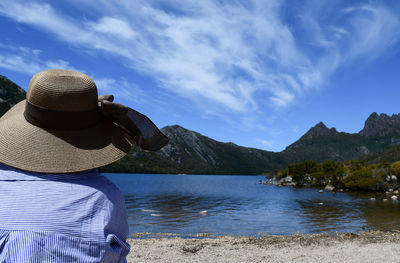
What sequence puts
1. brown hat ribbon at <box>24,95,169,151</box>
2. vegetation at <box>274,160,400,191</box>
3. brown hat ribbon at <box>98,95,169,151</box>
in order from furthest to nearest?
vegetation at <box>274,160,400,191</box> < brown hat ribbon at <box>98,95,169,151</box> < brown hat ribbon at <box>24,95,169,151</box>

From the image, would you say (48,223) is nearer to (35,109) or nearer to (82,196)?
(82,196)

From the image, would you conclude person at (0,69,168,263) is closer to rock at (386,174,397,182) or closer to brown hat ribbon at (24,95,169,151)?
brown hat ribbon at (24,95,169,151)

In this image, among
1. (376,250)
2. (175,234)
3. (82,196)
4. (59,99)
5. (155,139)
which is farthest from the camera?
(175,234)

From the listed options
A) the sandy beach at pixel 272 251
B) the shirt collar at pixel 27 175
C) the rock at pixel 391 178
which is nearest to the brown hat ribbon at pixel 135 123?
the shirt collar at pixel 27 175

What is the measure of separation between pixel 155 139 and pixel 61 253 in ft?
3.01

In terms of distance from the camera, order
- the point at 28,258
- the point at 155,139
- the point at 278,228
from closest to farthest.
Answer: the point at 28,258 → the point at 155,139 → the point at 278,228

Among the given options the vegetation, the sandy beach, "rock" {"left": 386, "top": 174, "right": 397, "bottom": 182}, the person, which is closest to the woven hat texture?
the person

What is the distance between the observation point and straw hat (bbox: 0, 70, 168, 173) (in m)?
1.68

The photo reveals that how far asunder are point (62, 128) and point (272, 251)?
12873 mm

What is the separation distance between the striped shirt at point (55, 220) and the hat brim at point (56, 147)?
67 millimetres

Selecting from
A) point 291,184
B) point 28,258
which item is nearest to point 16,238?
point 28,258

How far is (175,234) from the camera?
61.9 feet

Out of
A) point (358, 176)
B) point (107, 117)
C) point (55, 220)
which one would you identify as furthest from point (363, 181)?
point (55, 220)

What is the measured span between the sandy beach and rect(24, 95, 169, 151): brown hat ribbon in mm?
10388
